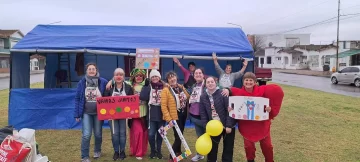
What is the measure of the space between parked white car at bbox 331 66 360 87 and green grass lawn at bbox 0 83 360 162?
36.0 ft

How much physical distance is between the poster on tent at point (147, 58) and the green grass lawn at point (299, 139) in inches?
65.3

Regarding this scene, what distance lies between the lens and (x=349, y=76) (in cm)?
1994

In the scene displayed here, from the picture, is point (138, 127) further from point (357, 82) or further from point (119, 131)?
point (357, 82)

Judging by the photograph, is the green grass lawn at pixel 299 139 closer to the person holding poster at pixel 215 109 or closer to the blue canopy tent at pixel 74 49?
the blue canopy tent at pixel 74 49

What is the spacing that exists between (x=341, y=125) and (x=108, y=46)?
623 cm

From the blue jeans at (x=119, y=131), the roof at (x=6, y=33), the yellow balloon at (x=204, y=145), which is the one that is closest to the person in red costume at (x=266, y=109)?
the yellow balloon at (x=204, y=145)

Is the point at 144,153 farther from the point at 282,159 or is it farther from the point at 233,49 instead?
the point at 233,49

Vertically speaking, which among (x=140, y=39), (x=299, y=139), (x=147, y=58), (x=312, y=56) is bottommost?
(x=299, y=139)

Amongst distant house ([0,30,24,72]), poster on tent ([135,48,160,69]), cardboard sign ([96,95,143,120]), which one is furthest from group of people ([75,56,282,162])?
distant house ([0,30,24,72])

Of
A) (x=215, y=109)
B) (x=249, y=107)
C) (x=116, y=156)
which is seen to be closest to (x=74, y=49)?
(x=116, y=156)

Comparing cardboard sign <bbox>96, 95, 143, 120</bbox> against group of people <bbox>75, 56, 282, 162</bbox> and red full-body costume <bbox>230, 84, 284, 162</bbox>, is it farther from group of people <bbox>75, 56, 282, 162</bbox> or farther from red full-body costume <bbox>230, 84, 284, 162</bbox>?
red full-body costume <bbox>230, 84, 284, 162</bbox>

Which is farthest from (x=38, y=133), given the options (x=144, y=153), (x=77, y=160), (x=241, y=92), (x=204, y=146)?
(x=241, y=92)

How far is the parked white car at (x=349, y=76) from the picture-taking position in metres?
19.3

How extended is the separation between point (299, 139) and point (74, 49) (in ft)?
17.7
